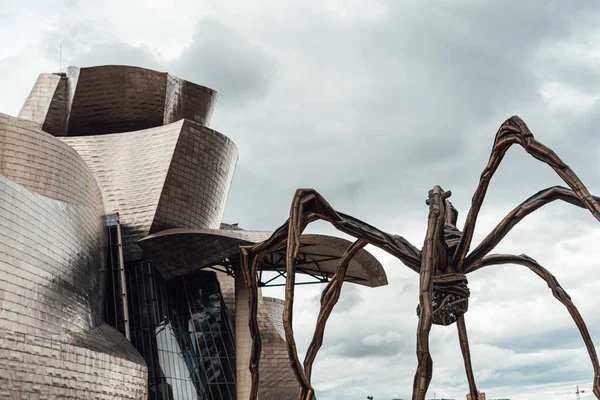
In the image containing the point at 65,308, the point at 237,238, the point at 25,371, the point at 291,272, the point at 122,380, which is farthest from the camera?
the point at 237,238

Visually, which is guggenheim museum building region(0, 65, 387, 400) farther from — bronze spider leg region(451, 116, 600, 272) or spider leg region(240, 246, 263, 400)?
bronze spider leg region(451, 116, 600, 272)

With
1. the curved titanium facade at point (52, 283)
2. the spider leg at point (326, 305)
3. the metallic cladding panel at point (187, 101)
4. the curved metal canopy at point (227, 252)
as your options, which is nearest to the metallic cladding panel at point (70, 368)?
the curved titanium facade at point (52, 283)

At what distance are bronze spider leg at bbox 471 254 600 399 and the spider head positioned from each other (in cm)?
51

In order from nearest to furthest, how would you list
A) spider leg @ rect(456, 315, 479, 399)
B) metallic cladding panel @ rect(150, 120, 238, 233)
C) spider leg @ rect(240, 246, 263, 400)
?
spider leg @ rect(240, 246, 263, 400)
spider leg @ rect(456, 315, 479, 399)
metallic cladding panel @ rect(150, 120, 238, 233)

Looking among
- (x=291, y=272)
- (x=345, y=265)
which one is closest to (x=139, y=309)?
(x=345, y=265)

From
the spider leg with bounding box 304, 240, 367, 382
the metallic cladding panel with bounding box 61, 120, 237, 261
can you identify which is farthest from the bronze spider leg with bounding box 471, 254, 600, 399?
the metallic cladding panel with bounding box 61, 120, 237, 261

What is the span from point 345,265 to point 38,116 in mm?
30492

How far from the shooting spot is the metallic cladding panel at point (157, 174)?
3362 cm


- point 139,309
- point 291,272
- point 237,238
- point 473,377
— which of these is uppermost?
point 237,238

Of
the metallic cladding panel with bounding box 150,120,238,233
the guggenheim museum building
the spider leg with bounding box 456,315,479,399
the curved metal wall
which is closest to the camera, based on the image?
the spider leg with bounding box 456,315,479,399

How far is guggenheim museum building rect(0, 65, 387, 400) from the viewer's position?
2073 cm

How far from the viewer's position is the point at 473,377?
1212 cm

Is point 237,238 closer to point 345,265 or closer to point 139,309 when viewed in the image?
point 139,309

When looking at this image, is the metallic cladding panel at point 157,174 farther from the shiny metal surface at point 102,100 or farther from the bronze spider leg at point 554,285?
the bronze spider leg at point 554,285
